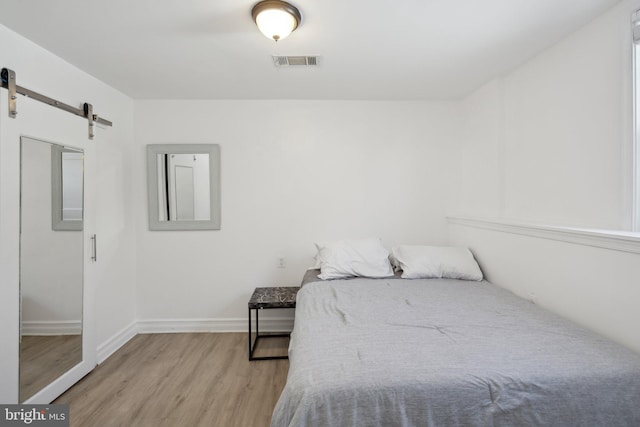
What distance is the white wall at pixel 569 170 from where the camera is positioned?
1.64m

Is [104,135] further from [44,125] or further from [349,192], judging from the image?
[349,192]

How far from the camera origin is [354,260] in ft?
8.99

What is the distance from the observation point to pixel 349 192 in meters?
3.21

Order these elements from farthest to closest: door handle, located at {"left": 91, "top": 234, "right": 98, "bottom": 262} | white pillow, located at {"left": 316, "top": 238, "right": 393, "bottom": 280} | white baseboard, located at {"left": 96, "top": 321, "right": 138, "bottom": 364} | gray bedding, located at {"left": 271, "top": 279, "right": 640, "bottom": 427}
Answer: white pillow, located at {"left": 316, "top": 238, "right": 393, "bottom": 280} < white baseboard, located at {"left": 96, "top": 321, "right": 138, "bottom": 364} < door handle, located at {"left": 91, "top": 234, "right": 98, "bottom": 262} < gray bedding, located at {"left": 271, "top": 279, "right": 640, "bottom": 427}

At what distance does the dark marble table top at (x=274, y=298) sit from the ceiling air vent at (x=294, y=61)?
196cm

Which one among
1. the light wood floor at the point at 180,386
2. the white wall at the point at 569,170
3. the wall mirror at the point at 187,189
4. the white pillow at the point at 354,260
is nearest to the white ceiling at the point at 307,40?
the white wall at the point at 569,170

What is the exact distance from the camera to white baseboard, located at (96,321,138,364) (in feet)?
8.46

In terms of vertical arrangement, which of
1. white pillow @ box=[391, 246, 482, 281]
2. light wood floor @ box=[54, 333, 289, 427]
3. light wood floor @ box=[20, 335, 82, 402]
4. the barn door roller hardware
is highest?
the barn door roller hardware

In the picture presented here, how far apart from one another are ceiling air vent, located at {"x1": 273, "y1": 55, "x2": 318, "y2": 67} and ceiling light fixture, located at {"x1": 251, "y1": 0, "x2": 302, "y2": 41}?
52 cm

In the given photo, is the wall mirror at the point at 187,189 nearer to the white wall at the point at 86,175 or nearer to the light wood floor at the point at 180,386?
the white wall at the point at 86,175

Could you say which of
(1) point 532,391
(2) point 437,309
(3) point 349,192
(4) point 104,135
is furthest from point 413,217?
(4) point 104,135

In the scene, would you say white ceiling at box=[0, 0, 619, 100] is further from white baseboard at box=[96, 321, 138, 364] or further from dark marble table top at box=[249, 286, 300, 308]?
white baseboard at box=[96, 321, 138, 364]

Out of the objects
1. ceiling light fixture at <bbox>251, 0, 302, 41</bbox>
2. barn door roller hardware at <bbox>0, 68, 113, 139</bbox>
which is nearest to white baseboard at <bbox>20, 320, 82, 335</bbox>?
barn door roller hardware at <bbox>0, 68, 113, 139</bbox>
